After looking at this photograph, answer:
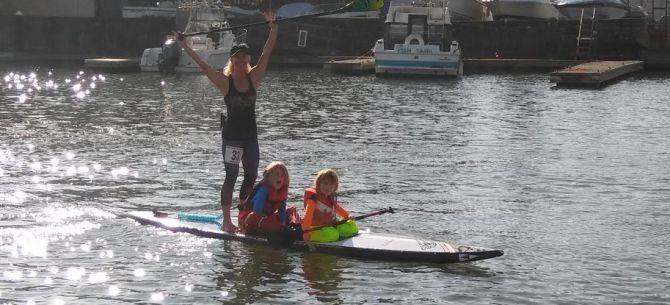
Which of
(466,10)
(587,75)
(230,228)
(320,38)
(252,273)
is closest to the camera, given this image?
(252,273)

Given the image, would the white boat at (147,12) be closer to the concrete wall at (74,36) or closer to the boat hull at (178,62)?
A: the concrete wall at (74,36)

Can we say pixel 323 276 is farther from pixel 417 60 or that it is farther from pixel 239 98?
pixel 417 60

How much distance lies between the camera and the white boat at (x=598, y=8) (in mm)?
57375

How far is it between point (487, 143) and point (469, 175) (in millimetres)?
5102

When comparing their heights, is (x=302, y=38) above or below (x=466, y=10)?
below

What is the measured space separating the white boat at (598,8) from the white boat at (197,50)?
18.2 metres

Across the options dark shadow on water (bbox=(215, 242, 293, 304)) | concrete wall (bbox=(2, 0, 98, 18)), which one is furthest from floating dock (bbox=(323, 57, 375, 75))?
dark shadow on water (bbox=(215, 242, 293, 304))

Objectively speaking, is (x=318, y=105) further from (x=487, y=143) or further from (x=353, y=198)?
(x=353, y=198)

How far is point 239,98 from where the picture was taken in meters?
13.0

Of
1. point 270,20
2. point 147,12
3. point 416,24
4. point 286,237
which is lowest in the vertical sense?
point 286,237

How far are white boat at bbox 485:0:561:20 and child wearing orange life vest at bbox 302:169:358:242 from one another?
49.5 meters

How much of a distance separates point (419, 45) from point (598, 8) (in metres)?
14.5

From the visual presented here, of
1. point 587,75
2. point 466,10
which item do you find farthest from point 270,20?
point 466,10

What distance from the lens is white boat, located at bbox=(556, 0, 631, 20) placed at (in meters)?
57.4
